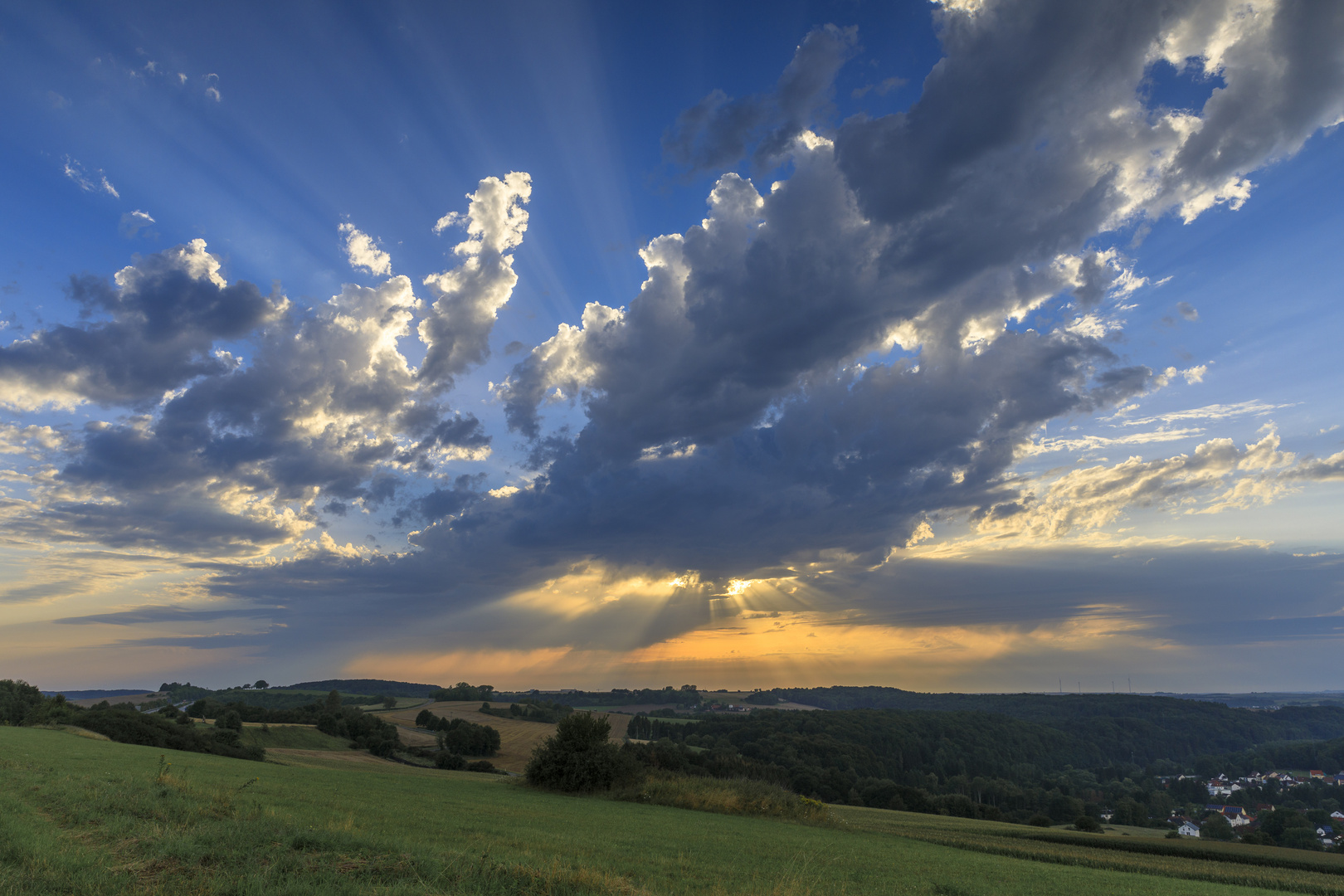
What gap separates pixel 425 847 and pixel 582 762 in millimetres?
35241

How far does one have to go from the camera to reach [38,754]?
27641 mm

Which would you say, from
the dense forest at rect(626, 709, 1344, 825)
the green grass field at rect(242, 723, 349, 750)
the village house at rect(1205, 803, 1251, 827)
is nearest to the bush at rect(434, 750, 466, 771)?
the green grass field at rect(242, 723, 349, 750)

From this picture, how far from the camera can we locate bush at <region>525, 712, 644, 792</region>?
4300 cm

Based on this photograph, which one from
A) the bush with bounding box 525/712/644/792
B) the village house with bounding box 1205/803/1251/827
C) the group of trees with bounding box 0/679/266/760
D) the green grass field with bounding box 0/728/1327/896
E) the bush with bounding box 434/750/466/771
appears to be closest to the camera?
the green grass field with bounding box 0/728/1327/896

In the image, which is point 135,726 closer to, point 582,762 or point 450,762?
point 450,762

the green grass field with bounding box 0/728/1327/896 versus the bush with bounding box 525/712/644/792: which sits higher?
the green grass field with bounding box 0/728/1327/896

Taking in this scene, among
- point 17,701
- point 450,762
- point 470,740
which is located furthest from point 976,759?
point 17,701

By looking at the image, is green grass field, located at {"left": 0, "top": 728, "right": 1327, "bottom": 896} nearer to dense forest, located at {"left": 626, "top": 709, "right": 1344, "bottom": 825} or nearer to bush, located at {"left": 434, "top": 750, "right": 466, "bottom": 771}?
dense forest, located at {"left": 626, "top": 709, "right": 1344, "bottom": 825}

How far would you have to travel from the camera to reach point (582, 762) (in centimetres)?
4300

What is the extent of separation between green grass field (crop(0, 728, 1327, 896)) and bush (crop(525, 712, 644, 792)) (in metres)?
5.85

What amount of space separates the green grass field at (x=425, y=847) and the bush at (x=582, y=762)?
19.2 feet

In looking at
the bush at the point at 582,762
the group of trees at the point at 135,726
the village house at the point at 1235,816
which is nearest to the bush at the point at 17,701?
the group of trees at the point at 135,726

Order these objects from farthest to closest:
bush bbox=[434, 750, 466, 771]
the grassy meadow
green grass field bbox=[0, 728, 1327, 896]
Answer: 1. the grassy meadow
2. bush bbox=[434, 750, 466, 771]
3. green grass field bbox=[0, 728, 1327, 896]

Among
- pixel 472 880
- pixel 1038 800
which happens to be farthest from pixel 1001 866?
pixel 1038 800
